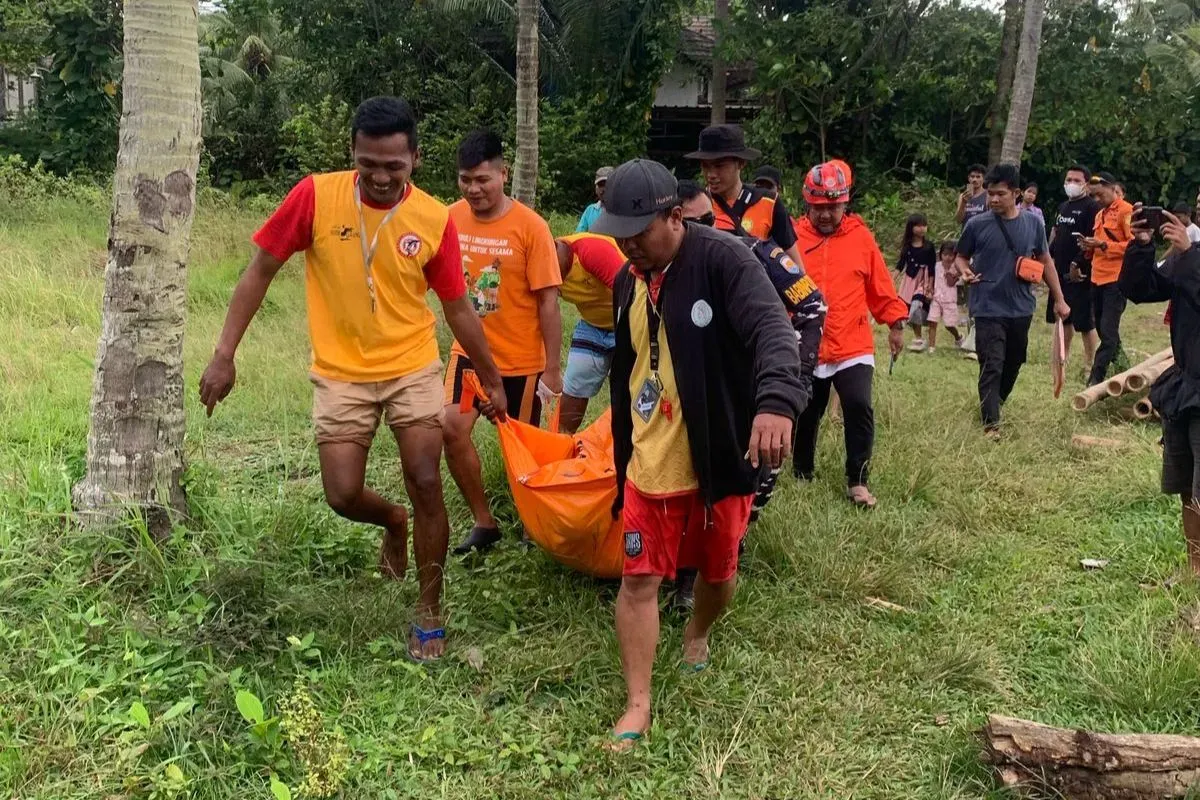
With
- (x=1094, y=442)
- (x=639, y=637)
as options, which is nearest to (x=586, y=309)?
(x=639, y=637)

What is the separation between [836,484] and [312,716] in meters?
3.42

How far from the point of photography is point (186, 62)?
11.5ft

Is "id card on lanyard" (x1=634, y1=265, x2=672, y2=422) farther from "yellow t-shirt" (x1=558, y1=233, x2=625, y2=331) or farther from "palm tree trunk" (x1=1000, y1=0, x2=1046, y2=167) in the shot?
"palm tree trunk" (x1=1000, y1=0, x2=1046, y2=167)

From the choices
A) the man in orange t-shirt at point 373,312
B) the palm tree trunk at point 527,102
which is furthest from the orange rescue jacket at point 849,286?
the palm tree trunk at point 527,102

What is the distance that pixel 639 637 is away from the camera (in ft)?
10.0

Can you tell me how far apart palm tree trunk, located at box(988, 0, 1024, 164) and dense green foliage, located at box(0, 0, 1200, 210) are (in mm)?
244

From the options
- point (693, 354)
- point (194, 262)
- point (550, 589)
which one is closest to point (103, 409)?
point (550, 589)

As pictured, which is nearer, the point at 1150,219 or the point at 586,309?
the point at 1150,219

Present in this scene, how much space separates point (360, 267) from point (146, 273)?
0.85 meters

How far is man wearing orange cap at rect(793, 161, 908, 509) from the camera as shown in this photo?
5230 mm

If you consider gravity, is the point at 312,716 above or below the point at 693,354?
below

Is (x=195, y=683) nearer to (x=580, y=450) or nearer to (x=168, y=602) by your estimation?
(x=168, y=602)

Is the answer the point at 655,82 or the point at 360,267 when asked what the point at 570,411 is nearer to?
the point at 360,267

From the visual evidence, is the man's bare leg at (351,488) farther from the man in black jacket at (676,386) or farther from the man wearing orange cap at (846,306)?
the man wearing orange cap at (846,306)
